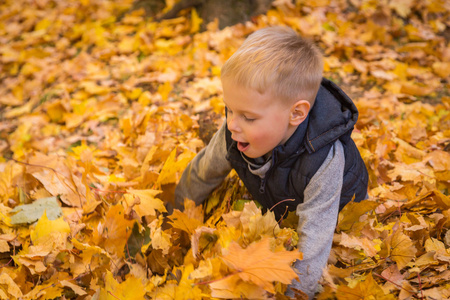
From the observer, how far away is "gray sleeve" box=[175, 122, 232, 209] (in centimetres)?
189

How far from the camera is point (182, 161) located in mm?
2211

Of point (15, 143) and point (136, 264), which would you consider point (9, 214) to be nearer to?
point (136, 264)

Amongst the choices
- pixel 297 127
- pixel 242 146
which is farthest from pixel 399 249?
pixel 242 146

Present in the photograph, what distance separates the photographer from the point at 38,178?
6.77ft

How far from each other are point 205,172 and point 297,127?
612 millimetres

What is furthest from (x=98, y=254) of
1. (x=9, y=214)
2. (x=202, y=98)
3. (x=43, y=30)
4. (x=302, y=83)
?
(x=43, y=30)

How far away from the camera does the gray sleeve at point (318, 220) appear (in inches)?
58.6

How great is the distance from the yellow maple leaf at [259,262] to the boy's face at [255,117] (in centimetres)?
44

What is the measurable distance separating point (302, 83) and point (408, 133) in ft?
4.33

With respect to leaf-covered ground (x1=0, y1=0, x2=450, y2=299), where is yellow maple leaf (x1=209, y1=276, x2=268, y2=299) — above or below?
above

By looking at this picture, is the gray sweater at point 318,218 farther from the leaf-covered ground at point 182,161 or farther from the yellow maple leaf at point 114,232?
the yellow maple leaf at point 114,232

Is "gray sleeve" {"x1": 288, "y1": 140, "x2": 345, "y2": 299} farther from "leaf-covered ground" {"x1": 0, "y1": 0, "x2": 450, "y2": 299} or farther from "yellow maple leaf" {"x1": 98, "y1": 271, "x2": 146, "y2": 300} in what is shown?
"yellow maple leaf" {"x1": 98, "y1": 271, "x2": 146, "y2": 300}

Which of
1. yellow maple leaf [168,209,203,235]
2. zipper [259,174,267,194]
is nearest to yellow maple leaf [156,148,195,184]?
yellow maple leaf [168,209,203,235]

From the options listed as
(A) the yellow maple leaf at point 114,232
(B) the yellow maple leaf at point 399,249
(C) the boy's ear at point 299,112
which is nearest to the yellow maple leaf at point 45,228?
(A) the yellow maple leaf at point 114,232
